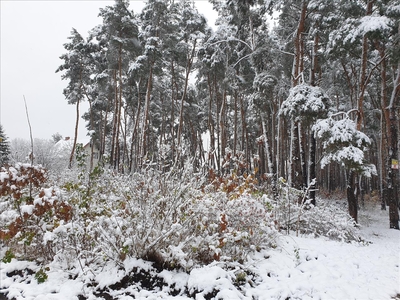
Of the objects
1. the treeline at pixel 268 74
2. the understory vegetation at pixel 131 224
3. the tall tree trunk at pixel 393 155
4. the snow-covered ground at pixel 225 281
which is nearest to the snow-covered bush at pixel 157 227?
the understory vegetation at pixel 131 224

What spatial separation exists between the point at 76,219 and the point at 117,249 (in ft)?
3.99

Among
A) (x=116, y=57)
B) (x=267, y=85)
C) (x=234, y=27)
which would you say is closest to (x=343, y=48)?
(x=267, y=85)

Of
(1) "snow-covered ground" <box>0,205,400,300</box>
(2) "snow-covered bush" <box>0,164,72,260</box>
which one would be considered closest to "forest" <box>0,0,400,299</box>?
(2) "snow-covered bush" <box>0,164,72,260</box>

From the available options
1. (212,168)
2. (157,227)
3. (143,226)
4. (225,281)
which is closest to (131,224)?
(143,226)

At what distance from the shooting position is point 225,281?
3.70 meters

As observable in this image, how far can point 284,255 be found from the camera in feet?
16.3

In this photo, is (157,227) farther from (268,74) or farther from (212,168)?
(268,74)

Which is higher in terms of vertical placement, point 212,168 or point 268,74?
point 268,74

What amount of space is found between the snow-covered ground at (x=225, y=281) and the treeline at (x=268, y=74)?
1.97 m

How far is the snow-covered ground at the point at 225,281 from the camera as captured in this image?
366 centimetres

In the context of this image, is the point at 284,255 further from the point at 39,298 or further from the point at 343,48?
the point at 343,48

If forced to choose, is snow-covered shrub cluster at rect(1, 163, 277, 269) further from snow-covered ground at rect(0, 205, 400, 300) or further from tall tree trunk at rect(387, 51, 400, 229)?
tall tree trunk at rect(387, 51, 400, 229)

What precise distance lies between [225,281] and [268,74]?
30.7 feet

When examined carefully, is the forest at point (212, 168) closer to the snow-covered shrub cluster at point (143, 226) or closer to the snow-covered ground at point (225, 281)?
the snow-covered shrub cluster at point (143, 226)
